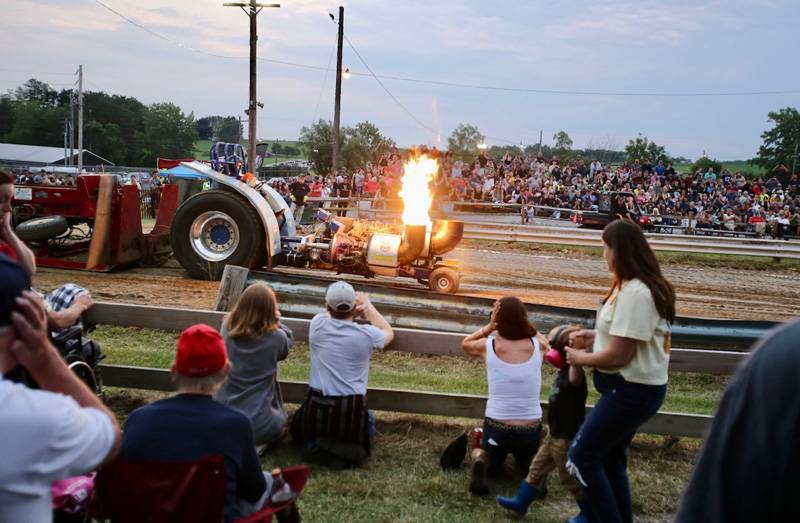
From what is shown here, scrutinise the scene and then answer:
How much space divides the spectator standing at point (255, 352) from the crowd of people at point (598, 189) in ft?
55.0

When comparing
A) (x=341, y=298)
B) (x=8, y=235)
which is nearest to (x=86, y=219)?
(x=8, y=235)

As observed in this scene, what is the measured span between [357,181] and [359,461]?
20700mm

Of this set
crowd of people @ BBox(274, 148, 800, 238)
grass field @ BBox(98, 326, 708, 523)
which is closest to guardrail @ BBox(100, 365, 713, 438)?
grass field @ BBox(98, 326, 708, 523)

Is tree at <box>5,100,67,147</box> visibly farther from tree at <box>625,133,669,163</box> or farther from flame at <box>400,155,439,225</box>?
flame at <box>400,155,439,225</box>

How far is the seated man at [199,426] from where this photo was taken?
8.63ft

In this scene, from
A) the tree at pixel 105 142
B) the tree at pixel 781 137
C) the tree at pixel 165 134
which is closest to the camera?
the tree at pixel 781 137

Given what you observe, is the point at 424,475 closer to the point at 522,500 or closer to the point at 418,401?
the point at 418,401

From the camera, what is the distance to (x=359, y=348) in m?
4.57

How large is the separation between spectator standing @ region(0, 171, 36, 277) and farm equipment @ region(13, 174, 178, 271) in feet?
21.5

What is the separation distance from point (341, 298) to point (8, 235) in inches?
80.6

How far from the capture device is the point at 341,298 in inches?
180

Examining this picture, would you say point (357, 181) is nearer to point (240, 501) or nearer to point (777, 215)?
point (777, 215)

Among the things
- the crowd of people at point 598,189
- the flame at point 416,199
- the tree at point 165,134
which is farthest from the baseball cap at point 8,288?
the tree at point 165,134

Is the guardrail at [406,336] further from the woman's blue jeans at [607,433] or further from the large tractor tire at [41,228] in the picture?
the large tractor tire at [41,228]
